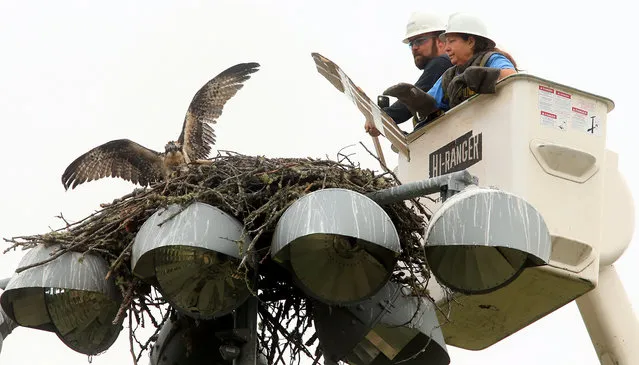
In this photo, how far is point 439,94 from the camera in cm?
1231

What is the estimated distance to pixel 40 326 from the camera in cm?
1037

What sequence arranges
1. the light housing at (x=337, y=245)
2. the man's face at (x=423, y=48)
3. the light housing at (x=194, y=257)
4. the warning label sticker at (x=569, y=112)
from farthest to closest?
1. the man's face at (x=423, y=48)
2. the warning label sticker at (x=569, y=112)
3. the light housing at (x=194, y=257)
4. the light housing at (x=337, y=245)

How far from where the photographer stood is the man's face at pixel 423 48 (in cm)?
1350

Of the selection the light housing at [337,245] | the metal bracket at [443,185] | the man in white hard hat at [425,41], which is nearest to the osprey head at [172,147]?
the man in white hard hat at [425,41]

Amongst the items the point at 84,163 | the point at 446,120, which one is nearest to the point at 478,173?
the point at 446,120

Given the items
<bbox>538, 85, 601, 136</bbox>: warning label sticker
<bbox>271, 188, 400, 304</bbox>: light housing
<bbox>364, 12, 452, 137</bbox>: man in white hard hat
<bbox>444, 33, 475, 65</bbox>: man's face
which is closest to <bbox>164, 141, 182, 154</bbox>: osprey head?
<bbox>364, 12, 452, 137</bbox>: man in white hard hat

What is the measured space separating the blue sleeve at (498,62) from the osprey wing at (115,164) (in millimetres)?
4499

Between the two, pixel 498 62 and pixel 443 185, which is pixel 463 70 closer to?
pixel 498 62

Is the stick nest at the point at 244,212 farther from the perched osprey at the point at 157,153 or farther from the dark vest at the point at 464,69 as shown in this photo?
the perched osprey at the point at 157,153

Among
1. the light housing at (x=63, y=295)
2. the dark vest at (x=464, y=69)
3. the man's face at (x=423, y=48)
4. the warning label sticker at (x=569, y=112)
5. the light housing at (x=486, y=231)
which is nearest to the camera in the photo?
the light housing at (x=486, y=231)

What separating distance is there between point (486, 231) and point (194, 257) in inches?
68.8

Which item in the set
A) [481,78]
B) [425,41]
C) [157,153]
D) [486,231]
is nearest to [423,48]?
[425,41]

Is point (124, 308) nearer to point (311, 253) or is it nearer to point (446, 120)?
point (311, 253)

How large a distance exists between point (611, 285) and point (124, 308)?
500cm
